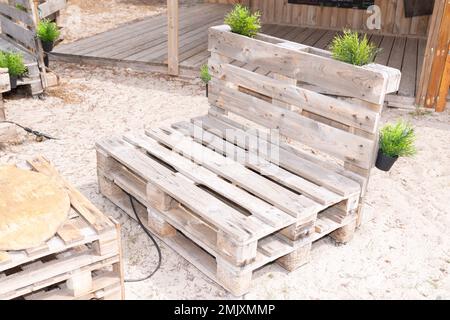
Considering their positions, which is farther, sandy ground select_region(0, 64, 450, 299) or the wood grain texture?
sandy ground select_region(0, 64, 450, 299)

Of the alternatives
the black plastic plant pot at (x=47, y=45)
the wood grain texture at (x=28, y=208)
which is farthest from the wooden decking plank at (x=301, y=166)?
the black plastic plant pot at (x=47, y=45)

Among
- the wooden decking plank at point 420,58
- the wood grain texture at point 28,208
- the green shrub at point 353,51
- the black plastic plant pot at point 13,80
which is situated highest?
the green shrub at point 353,51

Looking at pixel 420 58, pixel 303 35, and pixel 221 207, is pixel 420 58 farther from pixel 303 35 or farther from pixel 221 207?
pixel 221 207

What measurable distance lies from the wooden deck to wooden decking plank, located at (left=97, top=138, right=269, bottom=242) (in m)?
3.97

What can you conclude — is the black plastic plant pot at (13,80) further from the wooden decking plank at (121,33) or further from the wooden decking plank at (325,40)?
the wooden decking plank at (325,40)

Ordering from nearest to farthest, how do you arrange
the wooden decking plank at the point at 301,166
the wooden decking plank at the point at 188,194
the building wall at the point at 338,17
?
1. the wooden decking plank at the point at 188,194
2. the wooden decking plank at the point at 301,166
3. the building wall at the point at 338,17

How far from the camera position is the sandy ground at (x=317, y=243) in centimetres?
390

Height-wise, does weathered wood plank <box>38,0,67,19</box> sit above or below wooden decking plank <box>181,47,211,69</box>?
above

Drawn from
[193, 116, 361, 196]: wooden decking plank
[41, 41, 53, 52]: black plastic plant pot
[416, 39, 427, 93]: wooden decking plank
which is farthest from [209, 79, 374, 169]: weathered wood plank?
[41, 41, 53, 52]: black plastic plant pot

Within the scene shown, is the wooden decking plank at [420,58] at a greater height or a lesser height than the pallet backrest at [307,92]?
lesser

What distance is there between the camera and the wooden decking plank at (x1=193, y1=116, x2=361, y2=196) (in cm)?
412

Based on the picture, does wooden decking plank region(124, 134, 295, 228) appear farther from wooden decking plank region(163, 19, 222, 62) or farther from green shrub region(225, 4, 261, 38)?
wooden decking plank region(163, 19, 222, 62)

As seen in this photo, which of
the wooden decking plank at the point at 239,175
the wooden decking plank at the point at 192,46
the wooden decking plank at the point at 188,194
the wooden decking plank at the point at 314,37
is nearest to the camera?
the wooden decking plank at the point at 188,194

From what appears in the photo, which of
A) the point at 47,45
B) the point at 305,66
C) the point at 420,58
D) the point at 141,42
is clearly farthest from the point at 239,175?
the point at 141,42
